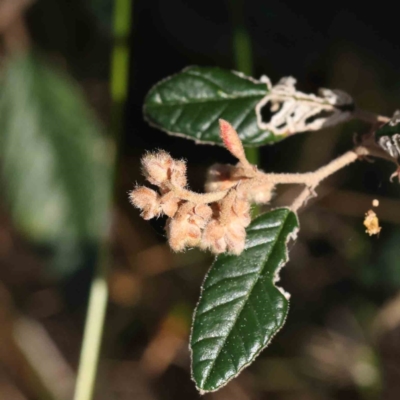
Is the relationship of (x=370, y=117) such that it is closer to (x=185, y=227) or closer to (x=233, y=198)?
(x=233, y=198)

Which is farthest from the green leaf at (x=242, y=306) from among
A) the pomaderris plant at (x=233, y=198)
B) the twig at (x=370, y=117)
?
the twig at (x=370, y=117)

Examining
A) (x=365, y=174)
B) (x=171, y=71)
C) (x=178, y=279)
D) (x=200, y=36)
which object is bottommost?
(x=178, y=279)

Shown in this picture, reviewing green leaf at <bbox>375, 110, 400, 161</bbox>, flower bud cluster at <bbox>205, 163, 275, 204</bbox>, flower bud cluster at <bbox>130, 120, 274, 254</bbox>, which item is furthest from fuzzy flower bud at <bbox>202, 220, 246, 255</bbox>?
green leaf at <bbox>375, 110, 400, 161</bbox>

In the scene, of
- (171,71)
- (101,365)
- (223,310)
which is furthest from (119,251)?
(223,310)

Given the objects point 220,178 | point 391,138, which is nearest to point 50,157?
point 220,178

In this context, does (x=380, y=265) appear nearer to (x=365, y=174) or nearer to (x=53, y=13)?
(x=365, y=174)

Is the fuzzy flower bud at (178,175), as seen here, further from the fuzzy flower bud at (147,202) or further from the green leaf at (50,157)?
the green leaf at (50,157)

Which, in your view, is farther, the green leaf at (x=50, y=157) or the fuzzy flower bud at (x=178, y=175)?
the green leaf at (x=50, y=157)
